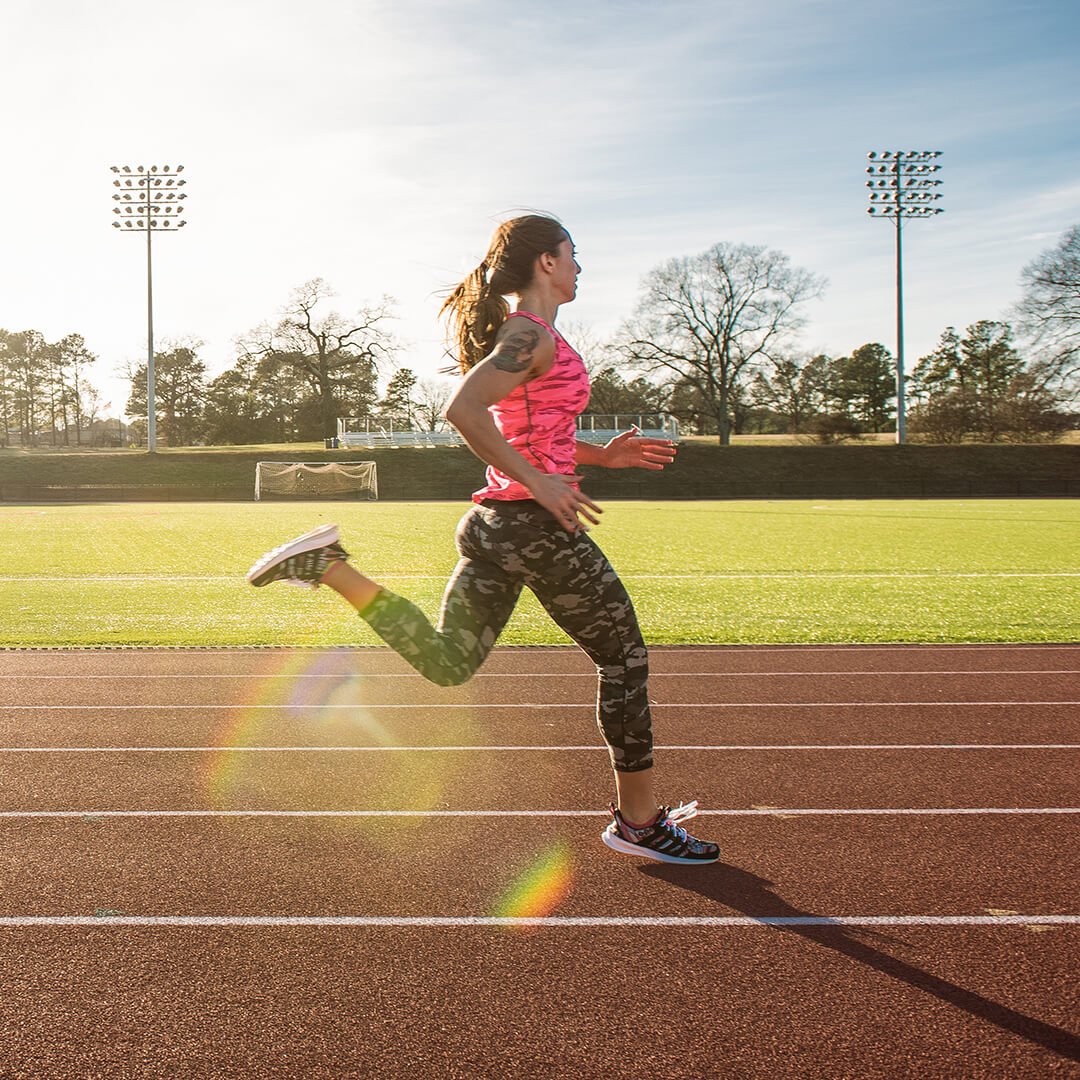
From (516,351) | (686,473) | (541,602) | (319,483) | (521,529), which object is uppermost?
(686,473)

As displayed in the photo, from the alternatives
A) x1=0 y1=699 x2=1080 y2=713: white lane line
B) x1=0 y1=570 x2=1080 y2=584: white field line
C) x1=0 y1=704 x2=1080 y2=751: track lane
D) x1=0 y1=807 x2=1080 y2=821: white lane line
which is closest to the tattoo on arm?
x1=0 y1=807 x2=1080 y2=821: white lane line

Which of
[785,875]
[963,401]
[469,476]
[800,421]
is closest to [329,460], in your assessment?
[469,476]

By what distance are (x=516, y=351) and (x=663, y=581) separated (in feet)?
38.9

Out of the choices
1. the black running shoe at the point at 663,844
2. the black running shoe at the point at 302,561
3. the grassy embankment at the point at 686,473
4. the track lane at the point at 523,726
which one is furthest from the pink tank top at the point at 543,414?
the grassy embankment at the point at 686,473

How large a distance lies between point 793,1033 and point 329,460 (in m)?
61.3

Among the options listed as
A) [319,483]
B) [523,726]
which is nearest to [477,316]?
[523,726]

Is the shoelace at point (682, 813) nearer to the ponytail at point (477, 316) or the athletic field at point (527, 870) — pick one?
the athletic field at point (527, 870)

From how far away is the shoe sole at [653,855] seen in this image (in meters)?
3.87

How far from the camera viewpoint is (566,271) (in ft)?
11.8

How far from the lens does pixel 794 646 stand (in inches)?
363

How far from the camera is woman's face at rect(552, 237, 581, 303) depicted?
3580mm

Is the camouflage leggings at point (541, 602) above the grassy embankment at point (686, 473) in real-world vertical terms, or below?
below

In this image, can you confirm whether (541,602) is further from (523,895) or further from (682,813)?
(682,813)

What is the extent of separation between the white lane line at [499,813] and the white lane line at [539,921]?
1033 millimetres
